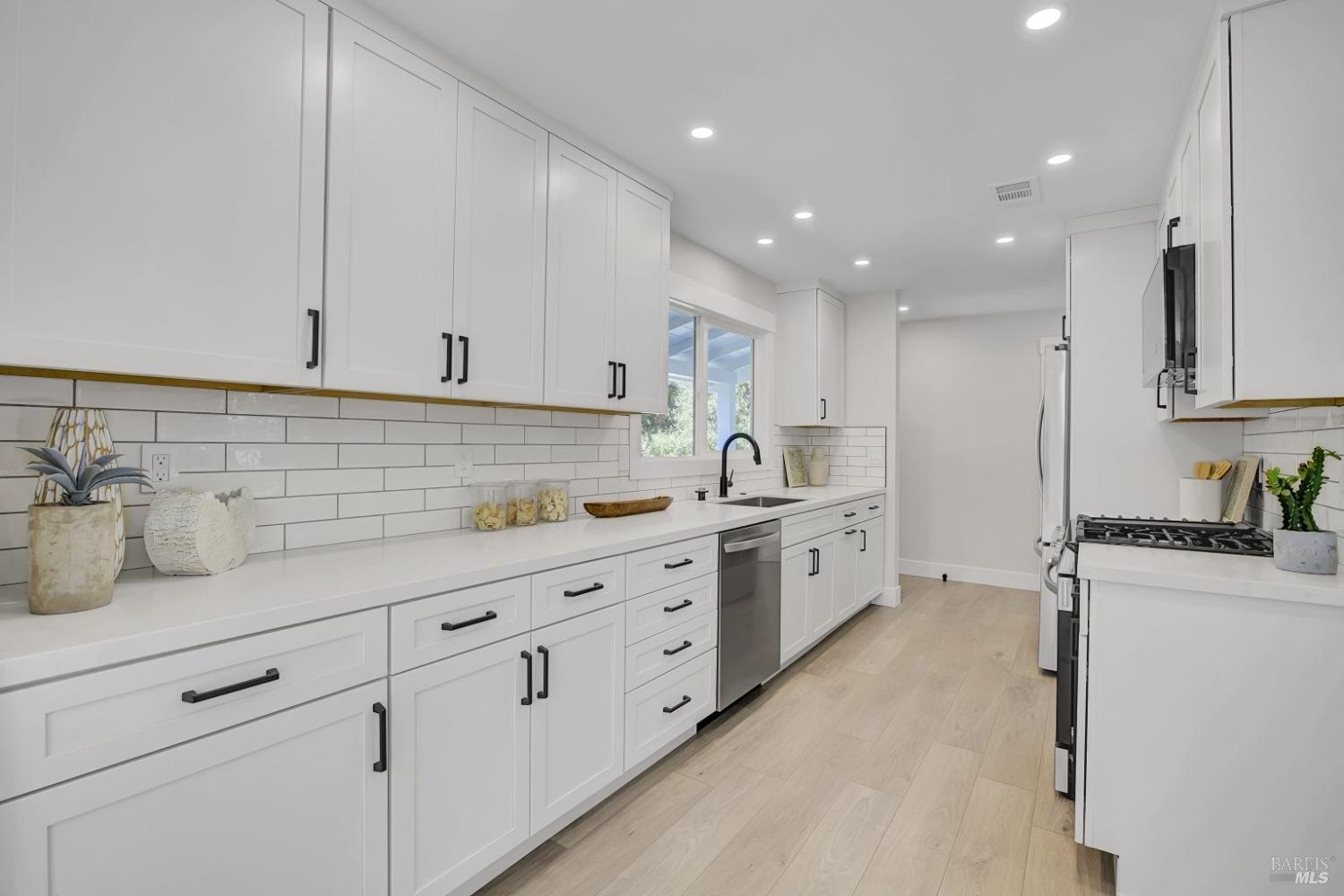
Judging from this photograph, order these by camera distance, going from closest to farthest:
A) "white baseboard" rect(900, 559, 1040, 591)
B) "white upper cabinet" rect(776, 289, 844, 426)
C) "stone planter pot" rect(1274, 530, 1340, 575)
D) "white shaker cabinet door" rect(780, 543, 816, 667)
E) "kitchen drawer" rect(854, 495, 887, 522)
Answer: "stone planter pot" rect(1274, 530, 1340, 575)
"white shaker cabinet door" rect(780, 543, 816, 667)
"kitchen drawer" rect(854, 495, 887, 522)
"white upper cabinet" rect(776, 289, 844, 426)
"white baseboard" rect(900, 559, 1040, 591)

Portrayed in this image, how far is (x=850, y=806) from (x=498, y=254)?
91.2 inches

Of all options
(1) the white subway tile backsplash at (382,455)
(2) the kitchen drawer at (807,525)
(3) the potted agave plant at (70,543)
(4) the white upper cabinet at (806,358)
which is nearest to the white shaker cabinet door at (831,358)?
(4) the white upper cabinet at (806,358)

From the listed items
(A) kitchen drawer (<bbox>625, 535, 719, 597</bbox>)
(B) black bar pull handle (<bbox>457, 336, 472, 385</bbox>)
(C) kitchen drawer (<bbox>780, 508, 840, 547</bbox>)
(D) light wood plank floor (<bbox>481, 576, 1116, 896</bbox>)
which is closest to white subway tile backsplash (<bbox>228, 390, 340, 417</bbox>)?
(B) black bar pull handle (<bbox>457, 336, 472, 385</bbox>)

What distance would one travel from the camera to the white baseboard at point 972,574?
539 centimetres

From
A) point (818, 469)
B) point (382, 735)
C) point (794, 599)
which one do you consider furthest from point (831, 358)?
point (382, 735)

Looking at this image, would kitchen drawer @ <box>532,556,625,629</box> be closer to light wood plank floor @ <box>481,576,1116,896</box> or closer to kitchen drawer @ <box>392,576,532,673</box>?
kitchen drawer @ <box>392,576,532,673</box>

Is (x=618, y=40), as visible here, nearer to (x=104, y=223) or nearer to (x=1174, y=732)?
(x=104, y=223)

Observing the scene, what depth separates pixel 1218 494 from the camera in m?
2.64

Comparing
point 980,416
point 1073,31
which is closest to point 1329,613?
point 1073,31

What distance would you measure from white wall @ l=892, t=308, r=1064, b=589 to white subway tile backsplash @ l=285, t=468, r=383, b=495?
5.14 metres

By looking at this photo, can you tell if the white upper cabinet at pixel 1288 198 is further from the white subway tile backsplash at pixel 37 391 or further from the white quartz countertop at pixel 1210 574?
the white subway tile backsplash at pixel 37 391

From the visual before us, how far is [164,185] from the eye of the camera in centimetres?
136

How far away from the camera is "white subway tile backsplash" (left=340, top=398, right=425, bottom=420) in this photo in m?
1.98

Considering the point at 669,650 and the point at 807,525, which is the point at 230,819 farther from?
the point at 807,525
